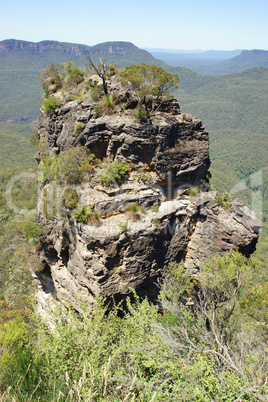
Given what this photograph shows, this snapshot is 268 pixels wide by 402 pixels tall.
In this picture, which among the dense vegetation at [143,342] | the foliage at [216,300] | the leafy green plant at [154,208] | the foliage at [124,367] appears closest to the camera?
the foliage at [124,367]

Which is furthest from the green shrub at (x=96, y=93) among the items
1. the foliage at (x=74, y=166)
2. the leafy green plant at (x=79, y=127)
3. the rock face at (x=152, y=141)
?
the foliage at (x=74, y=166)

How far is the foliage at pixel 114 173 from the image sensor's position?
1340cm

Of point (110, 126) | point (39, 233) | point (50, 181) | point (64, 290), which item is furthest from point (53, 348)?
point (110, 126)

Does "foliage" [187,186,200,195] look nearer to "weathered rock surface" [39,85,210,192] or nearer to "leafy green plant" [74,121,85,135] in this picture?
"weathered rock surface" [39,85,210,192]

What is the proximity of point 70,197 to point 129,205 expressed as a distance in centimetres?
317

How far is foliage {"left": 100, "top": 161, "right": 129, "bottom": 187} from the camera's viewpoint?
1340 centimetres

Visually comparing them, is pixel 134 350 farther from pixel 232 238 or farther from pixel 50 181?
pixel 50 181

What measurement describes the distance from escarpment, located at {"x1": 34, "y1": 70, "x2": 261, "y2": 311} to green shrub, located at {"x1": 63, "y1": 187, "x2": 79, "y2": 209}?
0.19ft

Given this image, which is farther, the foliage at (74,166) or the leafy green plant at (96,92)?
the leafy green plant at (96,92)

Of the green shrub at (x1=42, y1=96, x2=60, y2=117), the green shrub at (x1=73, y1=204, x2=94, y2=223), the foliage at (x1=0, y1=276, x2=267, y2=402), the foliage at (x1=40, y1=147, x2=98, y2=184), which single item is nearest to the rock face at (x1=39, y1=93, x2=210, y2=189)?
the foliage at (x1=40, y1=147, x2=98, y2=184)

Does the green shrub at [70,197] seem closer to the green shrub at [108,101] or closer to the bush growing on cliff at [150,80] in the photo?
the green shrub at [108,101]

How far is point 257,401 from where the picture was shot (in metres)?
6.85

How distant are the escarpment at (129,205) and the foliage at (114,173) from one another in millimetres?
53

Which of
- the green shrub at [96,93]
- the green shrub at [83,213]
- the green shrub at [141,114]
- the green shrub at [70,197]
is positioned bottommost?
the green shrub at [83,213]
